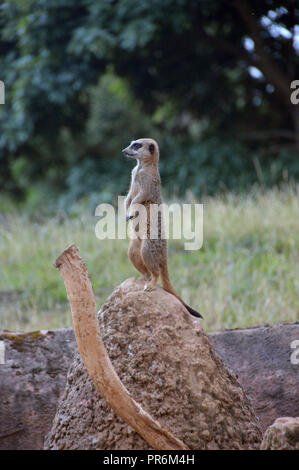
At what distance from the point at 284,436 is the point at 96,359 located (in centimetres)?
82

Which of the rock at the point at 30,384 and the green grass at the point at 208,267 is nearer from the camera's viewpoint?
the rock at the point at 30,384

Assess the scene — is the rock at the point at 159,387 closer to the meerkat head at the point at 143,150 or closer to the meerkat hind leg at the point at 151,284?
the meerkat hind leg at the point at 151,284

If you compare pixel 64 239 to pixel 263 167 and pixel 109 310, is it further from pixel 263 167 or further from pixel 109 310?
pixel 109 310

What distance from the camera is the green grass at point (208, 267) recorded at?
5.79 m

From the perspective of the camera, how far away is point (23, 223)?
396 inches

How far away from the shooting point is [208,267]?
23.3ft

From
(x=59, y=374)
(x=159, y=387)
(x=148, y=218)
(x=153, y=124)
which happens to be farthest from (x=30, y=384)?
(x=153, y=124)

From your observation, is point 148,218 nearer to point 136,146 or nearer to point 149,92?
point 136,146

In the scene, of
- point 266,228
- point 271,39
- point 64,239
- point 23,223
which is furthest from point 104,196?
point 271,39

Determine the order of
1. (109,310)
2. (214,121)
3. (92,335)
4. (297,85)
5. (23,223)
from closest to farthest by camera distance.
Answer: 1. (92,335)
2. (109,310)
3. (23,223)
4. (297,85)
5. (214,121)

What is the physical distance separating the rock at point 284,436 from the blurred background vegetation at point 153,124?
3.85m

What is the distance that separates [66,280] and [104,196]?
787 centimetres

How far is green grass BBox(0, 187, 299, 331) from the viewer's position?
5.79 metres

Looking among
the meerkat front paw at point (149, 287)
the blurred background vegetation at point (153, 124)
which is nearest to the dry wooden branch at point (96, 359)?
the meerkat front paw at point (149, 287)
